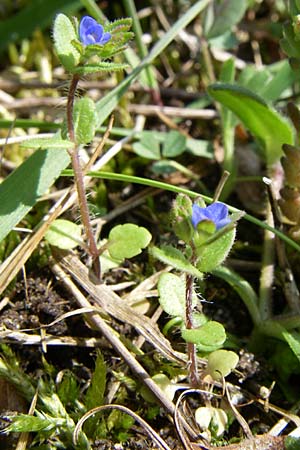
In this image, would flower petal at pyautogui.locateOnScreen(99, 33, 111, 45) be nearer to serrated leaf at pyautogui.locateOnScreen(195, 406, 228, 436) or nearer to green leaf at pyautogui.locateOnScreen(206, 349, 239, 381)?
green leaf at pyautogui.locateOnScreen(206, 349, 239, 381)

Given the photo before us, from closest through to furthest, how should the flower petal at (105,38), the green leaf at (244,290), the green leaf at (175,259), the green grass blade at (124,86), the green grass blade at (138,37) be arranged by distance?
the green leaf at (175,259)
the flower petal at (105,38)
the green leaf at (244,290)
the green grass blade at (124,86)
the green grass blade at (138,37)

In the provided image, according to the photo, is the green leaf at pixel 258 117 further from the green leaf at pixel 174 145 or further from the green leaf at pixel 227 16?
the green leaf at pixel 227 16

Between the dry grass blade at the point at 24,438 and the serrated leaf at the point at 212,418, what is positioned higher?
the dry grass blade at the point at 24,438

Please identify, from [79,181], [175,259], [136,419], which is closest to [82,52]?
[79,181]

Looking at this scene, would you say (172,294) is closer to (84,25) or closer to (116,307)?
(116,307)

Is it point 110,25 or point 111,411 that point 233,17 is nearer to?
point 110,25

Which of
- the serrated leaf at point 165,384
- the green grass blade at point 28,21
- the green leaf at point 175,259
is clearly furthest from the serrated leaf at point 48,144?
the green grass blade at point 28,21

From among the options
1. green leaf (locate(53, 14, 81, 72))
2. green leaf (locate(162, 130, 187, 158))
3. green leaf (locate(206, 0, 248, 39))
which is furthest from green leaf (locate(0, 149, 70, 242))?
green leaf (locate(206, 0, 248, 39))

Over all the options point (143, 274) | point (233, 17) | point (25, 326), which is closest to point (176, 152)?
point (143, 274)
